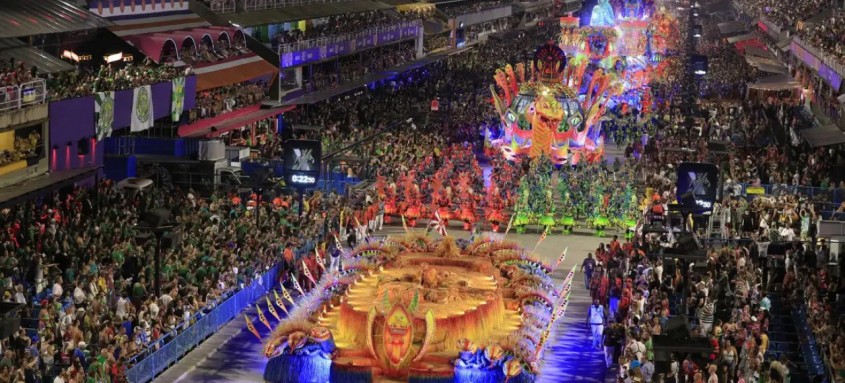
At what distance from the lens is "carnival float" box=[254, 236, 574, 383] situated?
1096 inches

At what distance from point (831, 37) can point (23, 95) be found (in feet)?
121

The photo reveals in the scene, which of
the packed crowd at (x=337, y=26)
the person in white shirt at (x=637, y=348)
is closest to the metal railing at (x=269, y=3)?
the packed crowd at (x=337, y=26)

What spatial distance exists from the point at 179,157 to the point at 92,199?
28.2 ft

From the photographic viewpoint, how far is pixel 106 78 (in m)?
44.2

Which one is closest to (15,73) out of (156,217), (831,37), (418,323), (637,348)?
(156,217)

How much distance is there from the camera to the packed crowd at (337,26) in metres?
70.1

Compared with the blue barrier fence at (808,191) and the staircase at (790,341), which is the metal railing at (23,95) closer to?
the staircase at (790,341)

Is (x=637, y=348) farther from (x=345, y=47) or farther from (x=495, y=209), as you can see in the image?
(x=345, y=47)

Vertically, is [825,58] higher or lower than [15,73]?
higher

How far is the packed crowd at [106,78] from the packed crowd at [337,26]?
18439 mm

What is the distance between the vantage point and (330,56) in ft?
242

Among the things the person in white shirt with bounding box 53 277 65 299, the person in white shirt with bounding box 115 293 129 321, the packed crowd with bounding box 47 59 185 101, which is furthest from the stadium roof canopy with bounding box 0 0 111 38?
the person in white shirt with bounding box 115 293 129 321

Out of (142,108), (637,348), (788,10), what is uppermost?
(788,10)

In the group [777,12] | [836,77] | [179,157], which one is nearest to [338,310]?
[179,157]
